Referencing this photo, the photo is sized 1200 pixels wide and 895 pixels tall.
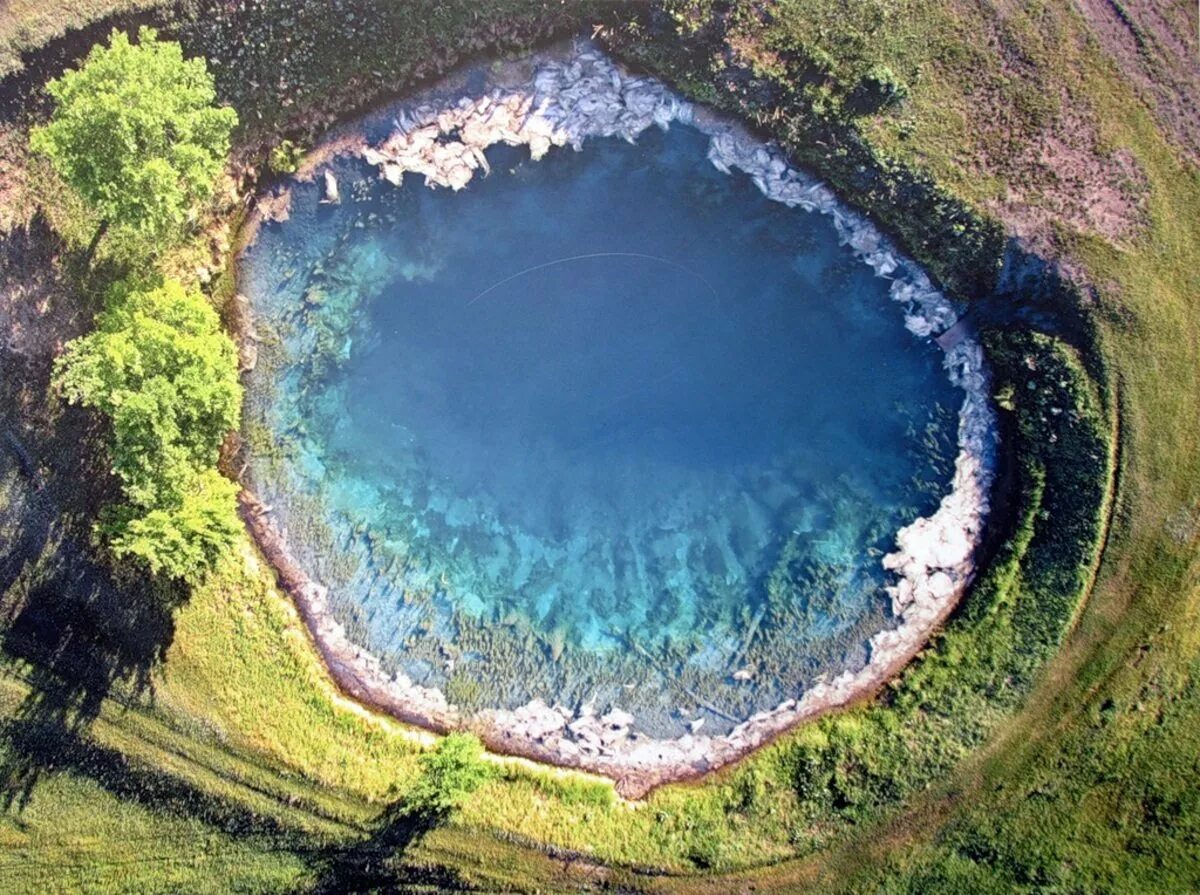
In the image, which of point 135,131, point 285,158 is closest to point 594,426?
point 285,158

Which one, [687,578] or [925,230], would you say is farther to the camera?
[687,578]

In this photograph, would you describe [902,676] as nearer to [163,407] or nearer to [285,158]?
[163,407]

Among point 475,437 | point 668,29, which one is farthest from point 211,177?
point 668,29

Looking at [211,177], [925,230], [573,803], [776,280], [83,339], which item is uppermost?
[925,230]

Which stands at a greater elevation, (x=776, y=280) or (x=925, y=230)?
(x=925, y=230)

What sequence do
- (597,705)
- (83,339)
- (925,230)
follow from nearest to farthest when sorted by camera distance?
(83,339)
(925,230)
(597,705)

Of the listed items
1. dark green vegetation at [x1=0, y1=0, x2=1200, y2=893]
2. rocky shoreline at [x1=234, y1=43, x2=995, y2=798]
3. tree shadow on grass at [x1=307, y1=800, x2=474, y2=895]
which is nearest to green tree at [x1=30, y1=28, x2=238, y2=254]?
dark green vegetation at [x1=0, y1=0, x2=1200, y2=893]

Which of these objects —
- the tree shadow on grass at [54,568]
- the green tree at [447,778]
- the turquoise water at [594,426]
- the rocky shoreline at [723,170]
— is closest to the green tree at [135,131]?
the rocky shoreline at [723,170]

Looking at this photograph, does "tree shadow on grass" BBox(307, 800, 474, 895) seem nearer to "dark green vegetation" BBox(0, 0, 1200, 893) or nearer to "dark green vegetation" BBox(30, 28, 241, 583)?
"dark green vegetation" BBox(0, 0, 1200, 893)

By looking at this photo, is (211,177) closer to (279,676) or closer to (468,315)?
(468,315)
